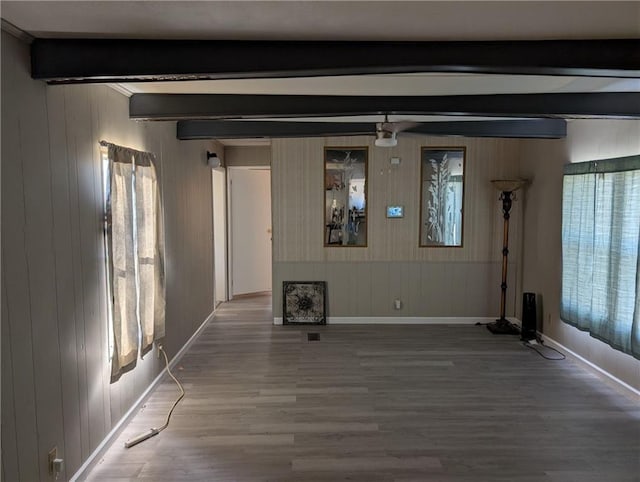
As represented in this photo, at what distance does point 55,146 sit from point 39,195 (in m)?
0.30

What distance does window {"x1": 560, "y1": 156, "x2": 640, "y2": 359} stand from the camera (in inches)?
137

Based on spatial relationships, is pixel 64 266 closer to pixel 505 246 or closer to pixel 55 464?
pixel 55 464

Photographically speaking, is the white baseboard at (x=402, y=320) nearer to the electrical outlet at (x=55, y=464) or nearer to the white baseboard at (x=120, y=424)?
the white baseboard at (x=120, y=424)

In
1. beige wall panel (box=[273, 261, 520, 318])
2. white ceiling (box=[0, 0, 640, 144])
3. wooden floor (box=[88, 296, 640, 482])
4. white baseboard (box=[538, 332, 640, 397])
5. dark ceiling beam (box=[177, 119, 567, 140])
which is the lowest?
wooden floor (box=[88, 296, 640, 482])

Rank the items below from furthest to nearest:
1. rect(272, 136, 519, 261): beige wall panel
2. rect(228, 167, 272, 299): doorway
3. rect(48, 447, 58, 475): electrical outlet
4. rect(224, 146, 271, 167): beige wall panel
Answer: rect(228, 167, 272, 299): doorway
rect(224, 146, 271, 167): beige wall panel
rect(272, 136, 519, 261): beige wall panel
rect(48, 447, 58, 475): electrical outlet

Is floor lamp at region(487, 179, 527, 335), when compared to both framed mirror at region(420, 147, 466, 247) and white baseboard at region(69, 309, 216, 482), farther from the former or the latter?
white baseboard at region(69, 309, 216, 482)

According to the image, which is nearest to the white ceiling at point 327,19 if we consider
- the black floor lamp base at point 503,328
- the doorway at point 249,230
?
the black floor lamp base at point 503,328

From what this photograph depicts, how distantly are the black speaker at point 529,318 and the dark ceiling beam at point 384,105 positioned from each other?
94.6 inches

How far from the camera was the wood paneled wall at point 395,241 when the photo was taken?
562cm

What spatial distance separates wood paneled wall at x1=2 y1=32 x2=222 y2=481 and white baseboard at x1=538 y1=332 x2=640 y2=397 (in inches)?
153

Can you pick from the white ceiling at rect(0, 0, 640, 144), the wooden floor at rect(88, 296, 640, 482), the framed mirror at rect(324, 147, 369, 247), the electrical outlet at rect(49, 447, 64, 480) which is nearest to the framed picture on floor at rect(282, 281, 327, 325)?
the framed mirror at rect(324, 147, 369, 247)

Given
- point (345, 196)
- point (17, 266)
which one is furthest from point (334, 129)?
point (17, 266)

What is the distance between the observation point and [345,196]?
5.69 meters

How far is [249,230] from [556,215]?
4.55 metres
